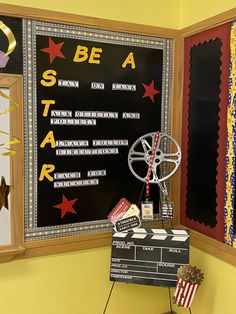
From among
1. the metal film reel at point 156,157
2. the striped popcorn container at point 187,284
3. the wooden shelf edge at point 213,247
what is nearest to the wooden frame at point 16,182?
the metal film reel at point 156,157

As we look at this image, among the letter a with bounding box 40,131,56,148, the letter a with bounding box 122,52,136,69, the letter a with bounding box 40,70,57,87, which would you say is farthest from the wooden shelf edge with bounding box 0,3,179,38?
the letter a with bounding box 40,131,56,148

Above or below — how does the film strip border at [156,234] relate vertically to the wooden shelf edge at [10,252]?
above

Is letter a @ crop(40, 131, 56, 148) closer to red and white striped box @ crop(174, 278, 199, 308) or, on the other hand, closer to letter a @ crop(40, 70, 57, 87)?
letter a @ crop(40, 70, 57, 87)

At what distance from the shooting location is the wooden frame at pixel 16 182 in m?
1.76

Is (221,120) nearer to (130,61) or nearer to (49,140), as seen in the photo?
(130,61)

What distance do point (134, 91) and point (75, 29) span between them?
0.47 metres

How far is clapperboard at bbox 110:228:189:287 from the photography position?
185 centimetres

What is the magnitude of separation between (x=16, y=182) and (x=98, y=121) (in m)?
0.55

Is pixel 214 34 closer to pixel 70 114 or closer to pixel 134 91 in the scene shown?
pixel 134 91

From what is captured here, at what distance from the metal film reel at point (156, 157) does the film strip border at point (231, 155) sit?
282mm

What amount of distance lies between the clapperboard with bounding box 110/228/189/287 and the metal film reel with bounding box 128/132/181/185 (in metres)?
0.32

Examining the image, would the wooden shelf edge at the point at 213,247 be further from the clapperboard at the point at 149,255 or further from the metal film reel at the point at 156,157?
the metal film reel at the point at 156,157

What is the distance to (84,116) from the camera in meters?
1.95

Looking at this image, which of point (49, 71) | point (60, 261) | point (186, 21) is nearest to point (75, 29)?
point (49, 71)
